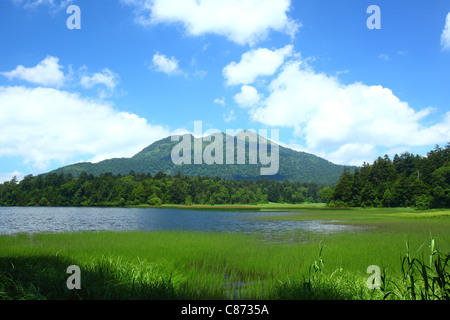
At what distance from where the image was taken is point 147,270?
11.5 meters

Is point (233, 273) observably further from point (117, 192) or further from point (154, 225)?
point (117, 192)

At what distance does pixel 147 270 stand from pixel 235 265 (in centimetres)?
539

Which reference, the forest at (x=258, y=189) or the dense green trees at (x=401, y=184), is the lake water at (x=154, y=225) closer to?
the dense green trees at (x=401, y=184)

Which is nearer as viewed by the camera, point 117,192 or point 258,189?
point 117,192

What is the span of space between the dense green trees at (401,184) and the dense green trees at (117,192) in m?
19.7

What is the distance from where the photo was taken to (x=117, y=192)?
141 meters

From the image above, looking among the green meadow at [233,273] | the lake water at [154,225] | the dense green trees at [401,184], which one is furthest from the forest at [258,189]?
the green meadow at [233,273]

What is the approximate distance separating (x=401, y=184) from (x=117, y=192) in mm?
115678

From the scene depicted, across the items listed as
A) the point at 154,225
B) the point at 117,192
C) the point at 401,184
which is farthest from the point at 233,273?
the point at 117,192

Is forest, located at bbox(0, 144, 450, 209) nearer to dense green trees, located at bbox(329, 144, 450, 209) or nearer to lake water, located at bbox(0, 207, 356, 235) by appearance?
dense green trees, located at bbox(329, 144, 450, 209)

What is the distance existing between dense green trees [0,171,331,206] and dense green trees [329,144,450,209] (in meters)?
19.7

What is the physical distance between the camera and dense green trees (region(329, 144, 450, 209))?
80.7 m
